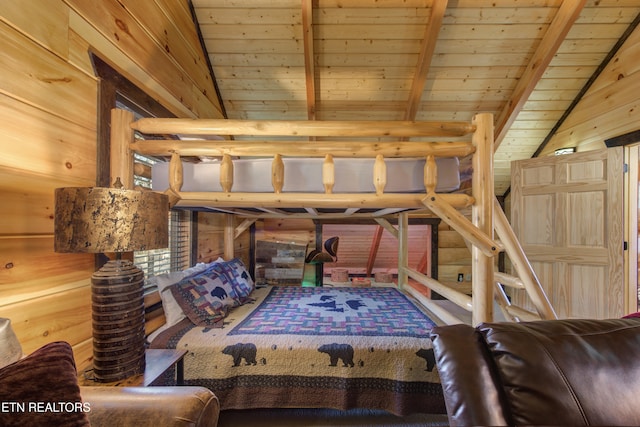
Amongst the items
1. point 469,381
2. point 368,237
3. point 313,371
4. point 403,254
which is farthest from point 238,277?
point 368,237

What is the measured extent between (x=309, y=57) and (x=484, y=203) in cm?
199

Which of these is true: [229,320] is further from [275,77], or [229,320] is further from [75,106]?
[275,77]

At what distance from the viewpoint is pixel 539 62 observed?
2346 mm

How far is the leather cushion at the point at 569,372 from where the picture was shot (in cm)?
64

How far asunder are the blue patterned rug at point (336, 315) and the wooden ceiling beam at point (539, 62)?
2267 mm

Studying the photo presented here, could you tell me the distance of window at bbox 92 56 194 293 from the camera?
1.27 m

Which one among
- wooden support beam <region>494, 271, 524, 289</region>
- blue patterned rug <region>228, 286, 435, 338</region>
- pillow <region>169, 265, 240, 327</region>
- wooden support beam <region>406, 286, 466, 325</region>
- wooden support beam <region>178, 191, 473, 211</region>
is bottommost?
blue patterned rug <region>228, 286, 435, 338</region>

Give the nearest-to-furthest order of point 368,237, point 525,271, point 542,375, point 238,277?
point 542,375 → point 525,271 → point 238,277 → point 368,237

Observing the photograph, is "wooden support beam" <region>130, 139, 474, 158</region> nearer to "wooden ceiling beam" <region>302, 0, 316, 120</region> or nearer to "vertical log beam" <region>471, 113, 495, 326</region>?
"vertical log beam" <region>471, 113, 495, 326</region>

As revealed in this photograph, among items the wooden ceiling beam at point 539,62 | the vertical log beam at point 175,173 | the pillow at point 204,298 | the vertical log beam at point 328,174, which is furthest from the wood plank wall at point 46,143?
the wooden ceiling beam at point 539,62

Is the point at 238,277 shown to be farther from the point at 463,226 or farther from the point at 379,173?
the point at 463,226

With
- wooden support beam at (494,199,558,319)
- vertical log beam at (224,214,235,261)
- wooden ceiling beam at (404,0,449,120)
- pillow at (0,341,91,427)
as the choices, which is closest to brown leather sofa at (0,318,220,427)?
pillow at (0,341,91,427)

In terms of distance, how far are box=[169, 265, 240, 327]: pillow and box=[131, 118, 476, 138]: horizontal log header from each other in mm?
976

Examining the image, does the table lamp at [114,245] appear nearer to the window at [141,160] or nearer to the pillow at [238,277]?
the window at [141,160]
